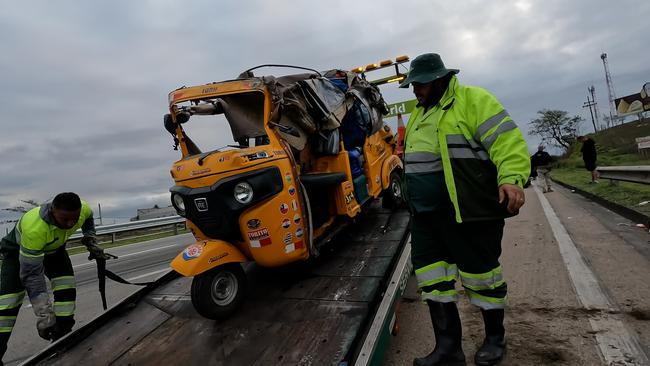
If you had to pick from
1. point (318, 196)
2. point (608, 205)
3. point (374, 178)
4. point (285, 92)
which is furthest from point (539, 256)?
point (608, 205)

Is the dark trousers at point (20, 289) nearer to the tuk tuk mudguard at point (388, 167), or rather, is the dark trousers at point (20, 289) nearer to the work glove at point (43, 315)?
the work glove at point (43, 315)

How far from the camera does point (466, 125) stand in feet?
8.84

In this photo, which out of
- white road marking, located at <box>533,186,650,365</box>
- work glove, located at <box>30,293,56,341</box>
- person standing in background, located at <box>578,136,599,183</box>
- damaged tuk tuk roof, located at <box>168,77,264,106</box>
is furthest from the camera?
person standing in background, located at <box>578,136,599,183</box>

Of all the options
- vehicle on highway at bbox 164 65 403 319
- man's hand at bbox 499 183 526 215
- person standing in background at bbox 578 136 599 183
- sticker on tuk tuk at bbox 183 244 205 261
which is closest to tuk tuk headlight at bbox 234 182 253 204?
vehicle on highway at bbox 164 65 403 319

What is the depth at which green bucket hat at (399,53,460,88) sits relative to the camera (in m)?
2.80

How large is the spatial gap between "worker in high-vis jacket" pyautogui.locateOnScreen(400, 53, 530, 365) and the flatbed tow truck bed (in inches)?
16.5

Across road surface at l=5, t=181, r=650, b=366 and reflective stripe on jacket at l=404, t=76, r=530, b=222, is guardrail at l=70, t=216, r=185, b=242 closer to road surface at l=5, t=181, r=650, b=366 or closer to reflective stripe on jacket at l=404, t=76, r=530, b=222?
road surface at l=5, t=181, r=650, b=366

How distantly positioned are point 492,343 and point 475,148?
1.30m

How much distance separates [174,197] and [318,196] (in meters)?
1.64

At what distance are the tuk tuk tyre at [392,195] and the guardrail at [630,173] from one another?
19.2ft

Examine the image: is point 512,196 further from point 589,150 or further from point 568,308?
point 589,150

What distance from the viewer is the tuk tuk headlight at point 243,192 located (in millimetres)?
3387

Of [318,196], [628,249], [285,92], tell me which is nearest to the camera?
[285,92]

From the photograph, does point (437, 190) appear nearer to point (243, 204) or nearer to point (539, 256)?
point (243, 204)
